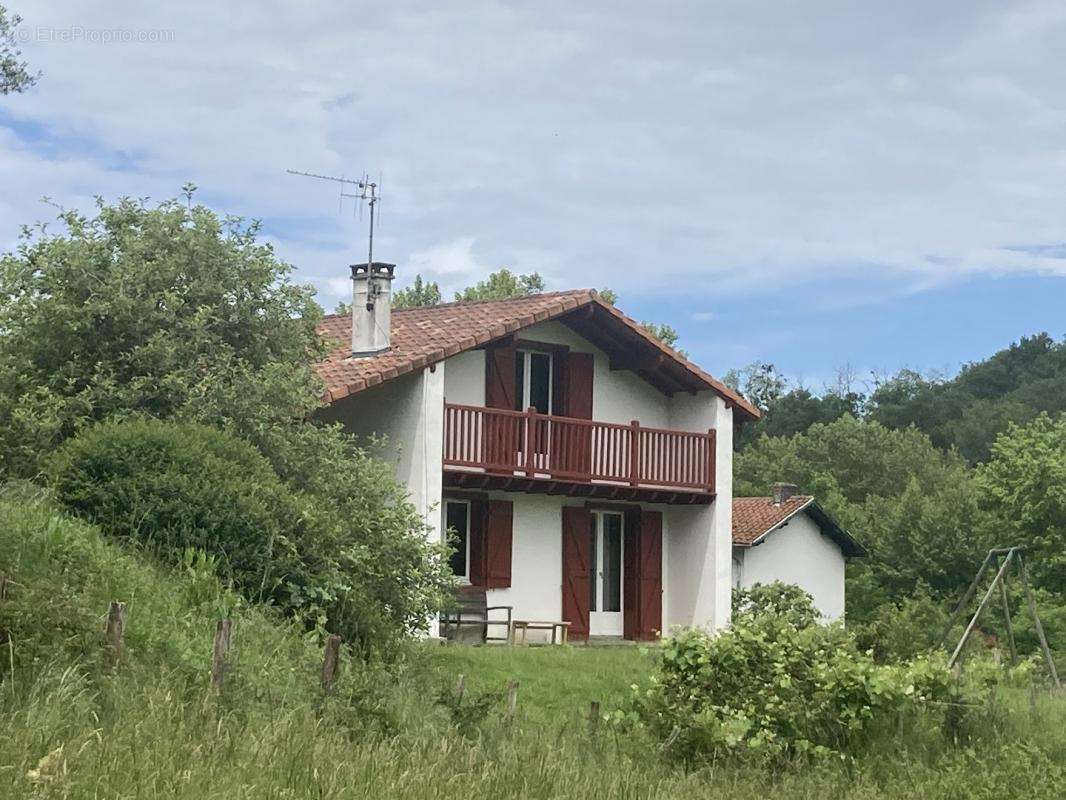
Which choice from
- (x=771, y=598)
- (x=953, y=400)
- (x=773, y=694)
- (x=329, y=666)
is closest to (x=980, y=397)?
(x=953, y=400)

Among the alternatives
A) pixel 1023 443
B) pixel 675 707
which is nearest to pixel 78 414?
pixel 675 707

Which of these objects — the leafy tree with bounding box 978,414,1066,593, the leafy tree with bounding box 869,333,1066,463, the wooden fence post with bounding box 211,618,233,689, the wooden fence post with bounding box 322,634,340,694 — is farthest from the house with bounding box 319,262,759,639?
the leafy tree with bounding box 869,333,1066,463

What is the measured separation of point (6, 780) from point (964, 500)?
42.6 metres

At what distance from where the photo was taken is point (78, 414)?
19.1 meters

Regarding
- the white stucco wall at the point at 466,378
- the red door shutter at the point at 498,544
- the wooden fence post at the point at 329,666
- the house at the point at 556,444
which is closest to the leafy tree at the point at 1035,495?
the house at the point at 556,444

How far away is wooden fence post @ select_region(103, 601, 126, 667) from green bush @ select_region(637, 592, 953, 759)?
5563mm

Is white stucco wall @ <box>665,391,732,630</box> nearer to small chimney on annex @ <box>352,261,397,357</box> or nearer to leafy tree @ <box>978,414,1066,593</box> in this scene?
small chimney on annex @ <box>352,261,397,357</box>

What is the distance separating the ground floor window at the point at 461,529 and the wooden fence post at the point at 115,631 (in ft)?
47.7

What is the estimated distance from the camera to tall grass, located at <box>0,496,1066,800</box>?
8.73 meters

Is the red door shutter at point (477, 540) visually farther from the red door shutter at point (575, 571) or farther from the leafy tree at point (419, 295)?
the leafy tree at point (419, 295)

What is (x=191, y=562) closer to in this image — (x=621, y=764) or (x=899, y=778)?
(x=621, y=764)

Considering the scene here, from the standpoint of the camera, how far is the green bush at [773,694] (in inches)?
603

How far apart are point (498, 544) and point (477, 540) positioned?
13.4 inches

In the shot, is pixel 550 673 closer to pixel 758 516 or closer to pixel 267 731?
pixel 267 731
